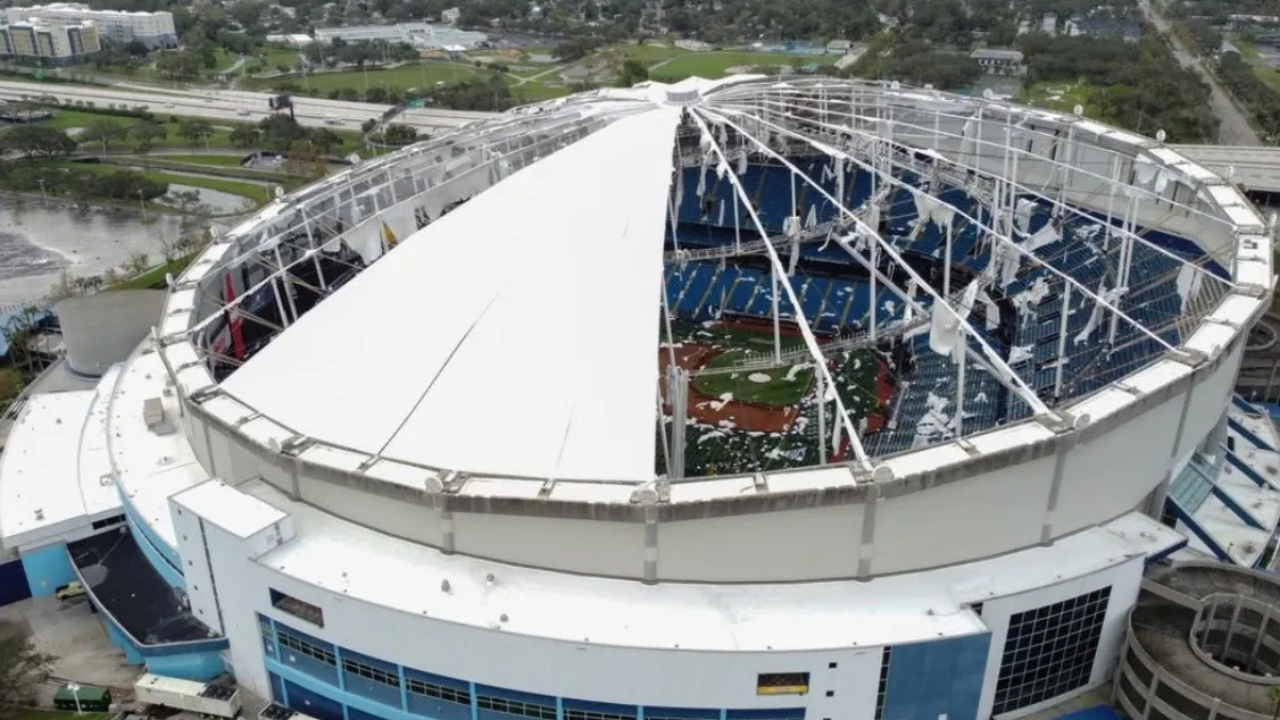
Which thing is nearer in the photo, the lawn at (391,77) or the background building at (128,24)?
the lawn at (391,77)

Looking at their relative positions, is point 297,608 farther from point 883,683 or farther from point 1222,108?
point 1222,108

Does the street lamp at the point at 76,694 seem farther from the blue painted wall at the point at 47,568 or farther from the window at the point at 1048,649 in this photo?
the window at the point at 1048,649

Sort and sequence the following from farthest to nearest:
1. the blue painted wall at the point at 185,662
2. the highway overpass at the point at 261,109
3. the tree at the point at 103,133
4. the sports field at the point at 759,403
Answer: the tree at the point at 103,133
the highway overpass at the point at 261,109
the sports field at the point at 759,403
the blue painted wall at the point at 185,662

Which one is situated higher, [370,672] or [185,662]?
[370,672]

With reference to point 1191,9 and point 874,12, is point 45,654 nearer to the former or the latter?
point 874,12

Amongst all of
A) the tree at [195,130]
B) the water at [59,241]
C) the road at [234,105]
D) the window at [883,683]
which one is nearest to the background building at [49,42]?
the road at [234,105]

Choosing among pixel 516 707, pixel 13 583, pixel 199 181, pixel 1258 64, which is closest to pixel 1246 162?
pixel 1258 64

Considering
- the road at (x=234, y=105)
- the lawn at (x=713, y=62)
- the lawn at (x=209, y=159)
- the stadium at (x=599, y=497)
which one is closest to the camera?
the stadium at (x=599, y=497)
